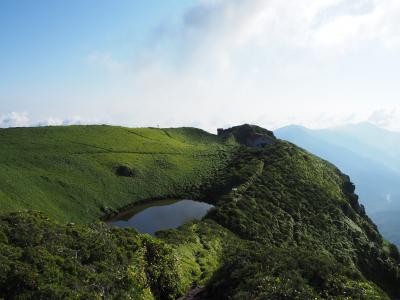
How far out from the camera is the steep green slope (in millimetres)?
22797

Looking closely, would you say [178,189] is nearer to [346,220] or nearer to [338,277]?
[346,220]

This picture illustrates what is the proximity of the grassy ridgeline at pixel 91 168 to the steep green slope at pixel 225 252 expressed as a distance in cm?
153

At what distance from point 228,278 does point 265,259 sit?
3.08 metres

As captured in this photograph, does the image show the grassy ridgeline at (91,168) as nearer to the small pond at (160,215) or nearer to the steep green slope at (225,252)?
the steep green slope at (225,252)

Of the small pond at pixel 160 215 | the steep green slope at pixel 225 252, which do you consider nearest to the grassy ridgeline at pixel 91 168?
the steep green slope at pixel 225 252

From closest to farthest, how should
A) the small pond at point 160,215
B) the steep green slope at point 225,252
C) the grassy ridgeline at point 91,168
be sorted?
1. the steep green slope at point 225,252
2. the small pond at point 160,215
3. the grassy ridgeline at point 91,168

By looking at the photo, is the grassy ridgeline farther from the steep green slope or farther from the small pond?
the small pond

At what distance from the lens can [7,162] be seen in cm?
6688

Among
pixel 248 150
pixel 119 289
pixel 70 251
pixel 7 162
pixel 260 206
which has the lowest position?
pixel 119 289

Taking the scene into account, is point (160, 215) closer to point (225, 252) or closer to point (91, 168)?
point (225, 252)

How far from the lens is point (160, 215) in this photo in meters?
61.0

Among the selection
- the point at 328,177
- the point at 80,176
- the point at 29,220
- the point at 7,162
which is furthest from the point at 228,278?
the point at 328,177

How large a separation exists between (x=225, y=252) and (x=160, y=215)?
1754 cm

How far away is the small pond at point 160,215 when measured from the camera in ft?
183
